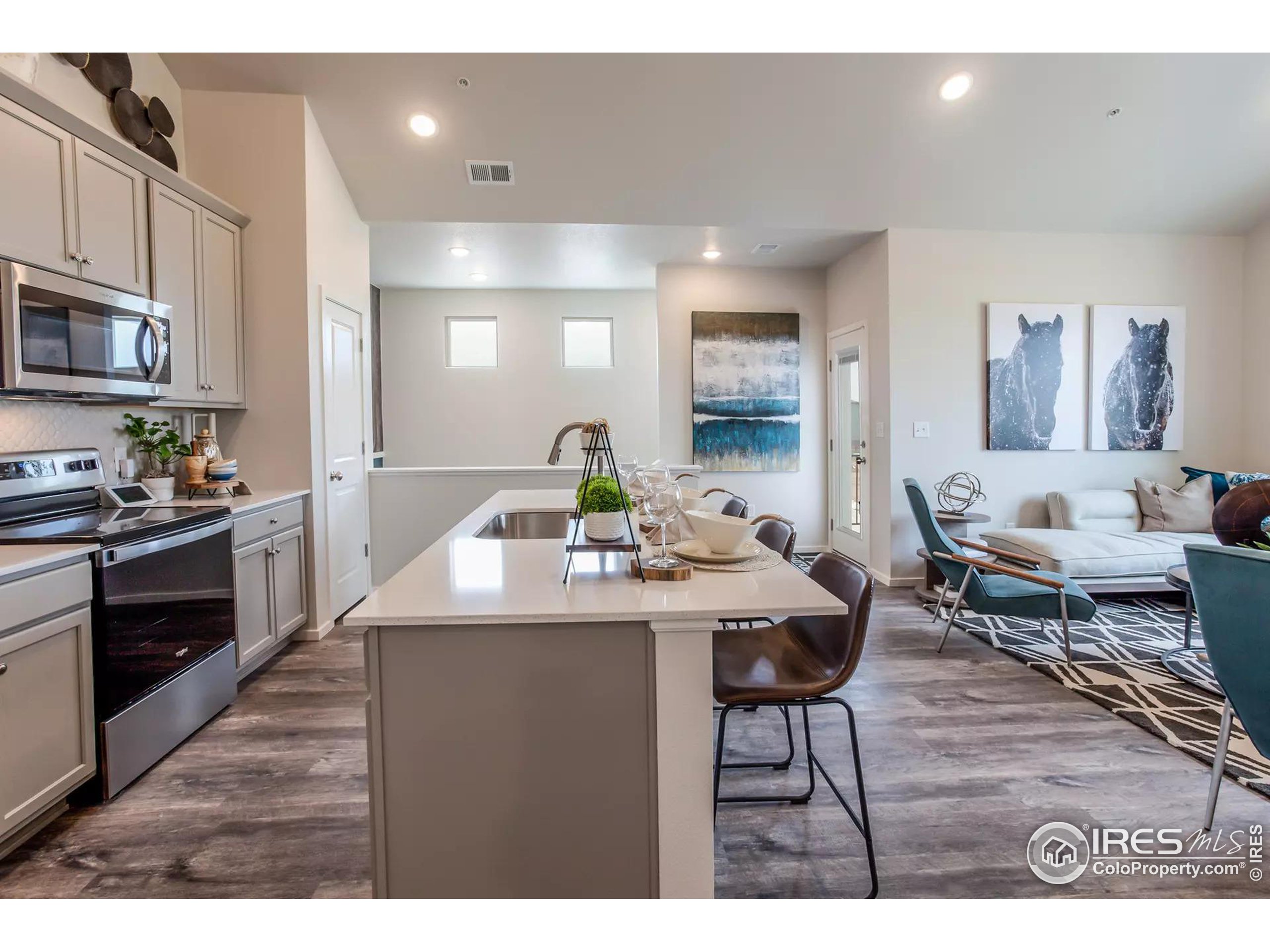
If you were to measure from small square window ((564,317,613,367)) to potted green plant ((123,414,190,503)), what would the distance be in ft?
15.4

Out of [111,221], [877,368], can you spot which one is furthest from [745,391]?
[111,221]

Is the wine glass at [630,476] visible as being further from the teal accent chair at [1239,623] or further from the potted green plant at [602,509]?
the teal accent chair at [1239,623]

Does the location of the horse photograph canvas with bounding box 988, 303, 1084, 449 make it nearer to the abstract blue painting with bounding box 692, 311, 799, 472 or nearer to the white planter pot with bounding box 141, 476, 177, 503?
the abstract blue painting with bounding box 692, 311, 799, 472

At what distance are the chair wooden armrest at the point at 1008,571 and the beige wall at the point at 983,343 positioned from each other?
1.44 m

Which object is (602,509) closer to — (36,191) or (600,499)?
(600,499)

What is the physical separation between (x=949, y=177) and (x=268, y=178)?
4.21 m

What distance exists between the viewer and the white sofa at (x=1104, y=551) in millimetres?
4051

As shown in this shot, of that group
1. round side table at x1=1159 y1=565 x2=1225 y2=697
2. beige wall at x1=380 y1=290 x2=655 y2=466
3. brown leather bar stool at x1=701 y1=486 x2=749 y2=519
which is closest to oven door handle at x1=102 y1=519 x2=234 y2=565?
brown leather bar stool at x1=701 y1=486 x2=749 y2=519

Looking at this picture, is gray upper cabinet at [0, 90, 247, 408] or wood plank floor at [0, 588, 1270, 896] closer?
wood plank floor at [0, 588, 1270, 896]

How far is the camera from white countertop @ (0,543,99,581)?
177cm

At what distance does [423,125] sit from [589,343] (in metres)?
3.94

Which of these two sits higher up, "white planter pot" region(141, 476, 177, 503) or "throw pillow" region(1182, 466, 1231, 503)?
"white planter pot" region(141, 476, 177, 503)

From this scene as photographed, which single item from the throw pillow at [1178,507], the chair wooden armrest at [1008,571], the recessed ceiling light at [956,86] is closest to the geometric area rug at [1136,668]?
Answer: the chair wooden armrest at [1008,571]

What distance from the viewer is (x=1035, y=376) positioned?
4926mm
